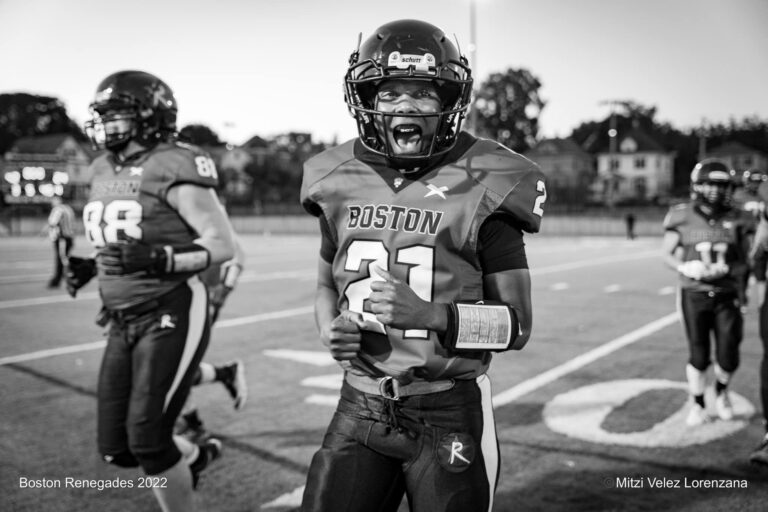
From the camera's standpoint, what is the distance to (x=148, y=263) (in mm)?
3129

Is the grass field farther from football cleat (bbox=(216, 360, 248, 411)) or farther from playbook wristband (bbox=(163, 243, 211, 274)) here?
playbook wristband (bbox=(163, 243, 211, 274))

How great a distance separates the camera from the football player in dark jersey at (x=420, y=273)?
6.53 feet

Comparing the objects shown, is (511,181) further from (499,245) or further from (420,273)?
(420,273)

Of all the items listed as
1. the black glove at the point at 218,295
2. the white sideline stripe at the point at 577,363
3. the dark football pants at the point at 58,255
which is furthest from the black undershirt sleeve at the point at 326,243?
the dark football pants at the point at 58,255

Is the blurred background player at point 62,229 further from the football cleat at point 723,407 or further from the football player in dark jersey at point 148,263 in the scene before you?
the football cleat at point 723,407

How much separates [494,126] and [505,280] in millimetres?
68748

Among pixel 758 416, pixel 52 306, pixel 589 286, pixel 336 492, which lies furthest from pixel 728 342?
pixel 52 306

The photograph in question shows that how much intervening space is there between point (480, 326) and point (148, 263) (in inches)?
71.4

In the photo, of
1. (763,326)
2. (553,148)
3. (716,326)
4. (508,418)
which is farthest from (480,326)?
(553,148)

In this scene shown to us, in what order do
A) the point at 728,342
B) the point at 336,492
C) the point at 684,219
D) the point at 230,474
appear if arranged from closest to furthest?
the point at 336,492
the point at 230,474
the point at 728,342
the point at 684,219

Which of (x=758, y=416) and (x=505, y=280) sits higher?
(x=505, y=280)

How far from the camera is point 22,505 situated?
360cm

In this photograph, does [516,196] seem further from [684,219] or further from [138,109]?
[684,219]

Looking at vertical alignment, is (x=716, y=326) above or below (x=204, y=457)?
above
